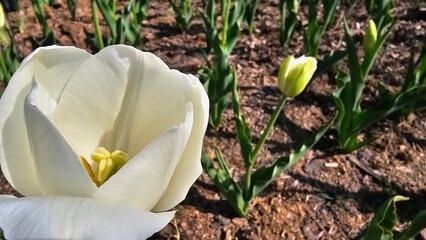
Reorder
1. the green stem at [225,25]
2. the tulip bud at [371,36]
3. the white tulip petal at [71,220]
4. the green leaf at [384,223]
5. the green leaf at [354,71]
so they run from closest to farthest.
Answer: the white tulip petal at [71,220] → the green leaf at [384,223] → the green leaf at [354,71] → the tulip bud at [371,36] → the green stem at [225,25]

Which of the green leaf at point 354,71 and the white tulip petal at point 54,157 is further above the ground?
the white tulip petal at point 54,157

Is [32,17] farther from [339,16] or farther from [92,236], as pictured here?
[92,236]

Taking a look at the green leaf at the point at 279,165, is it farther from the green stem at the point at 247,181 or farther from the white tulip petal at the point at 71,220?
the white tulip petal at the point at 71,220

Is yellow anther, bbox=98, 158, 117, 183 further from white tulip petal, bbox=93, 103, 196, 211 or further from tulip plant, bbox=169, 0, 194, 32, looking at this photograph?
tulip plant, bbox=169, 0, 194, 32

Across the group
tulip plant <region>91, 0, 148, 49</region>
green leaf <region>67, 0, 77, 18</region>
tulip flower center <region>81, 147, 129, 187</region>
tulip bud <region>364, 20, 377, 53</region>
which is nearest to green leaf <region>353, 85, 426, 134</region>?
tulip bud <region>364, 20, 377, 53</region>

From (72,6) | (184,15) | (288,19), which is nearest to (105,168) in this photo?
(288,19)

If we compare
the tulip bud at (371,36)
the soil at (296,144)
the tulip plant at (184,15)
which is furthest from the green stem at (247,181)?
the tulip plant at (184,15)
